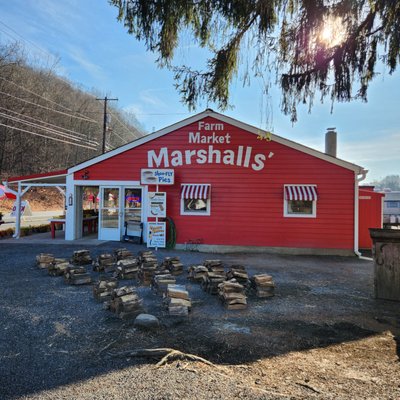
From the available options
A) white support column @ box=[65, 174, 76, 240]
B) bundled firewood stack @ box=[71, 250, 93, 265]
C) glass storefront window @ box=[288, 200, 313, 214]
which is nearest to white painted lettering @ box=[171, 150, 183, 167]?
white support column @ box=[65, 174, 76, 240]

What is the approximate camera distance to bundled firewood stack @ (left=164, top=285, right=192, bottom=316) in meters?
4.49

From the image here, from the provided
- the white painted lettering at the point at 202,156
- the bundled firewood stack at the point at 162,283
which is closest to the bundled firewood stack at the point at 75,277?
the bundled firewood stack at the point at 162,283

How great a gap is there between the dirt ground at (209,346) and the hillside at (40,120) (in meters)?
24.7

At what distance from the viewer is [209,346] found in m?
3.55

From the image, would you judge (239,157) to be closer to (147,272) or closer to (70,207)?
(147,272)

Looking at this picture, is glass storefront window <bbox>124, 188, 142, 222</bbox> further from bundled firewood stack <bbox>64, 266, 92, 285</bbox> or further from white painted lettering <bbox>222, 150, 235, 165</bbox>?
bundled firewood stack <bbox>64, 266, 92, 285</bbox>

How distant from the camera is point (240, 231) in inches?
420

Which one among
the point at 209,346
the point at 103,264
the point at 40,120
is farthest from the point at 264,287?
the point at 40,120

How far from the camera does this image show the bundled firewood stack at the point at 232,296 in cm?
486

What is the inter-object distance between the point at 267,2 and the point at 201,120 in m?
6.74

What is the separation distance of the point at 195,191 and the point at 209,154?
1365 millimetres

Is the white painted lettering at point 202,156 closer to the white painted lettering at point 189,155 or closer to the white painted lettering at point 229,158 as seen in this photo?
the white painted lettering at point 189,155

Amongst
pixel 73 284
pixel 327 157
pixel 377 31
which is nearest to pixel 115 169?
pixel 73 284

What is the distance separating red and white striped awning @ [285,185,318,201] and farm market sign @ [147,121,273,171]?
3.88 ft
